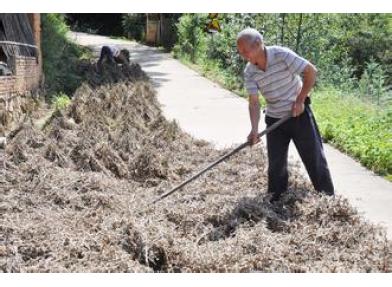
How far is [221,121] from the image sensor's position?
994 cm

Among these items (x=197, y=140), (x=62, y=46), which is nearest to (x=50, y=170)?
(x=197, y=140)

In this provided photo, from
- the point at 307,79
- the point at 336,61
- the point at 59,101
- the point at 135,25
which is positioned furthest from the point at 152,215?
the point at 135,25

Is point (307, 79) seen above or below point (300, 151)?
above

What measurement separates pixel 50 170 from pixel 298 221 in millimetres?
2451

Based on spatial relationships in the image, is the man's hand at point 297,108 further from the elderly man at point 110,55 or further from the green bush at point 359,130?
the elderly man at point 110,55

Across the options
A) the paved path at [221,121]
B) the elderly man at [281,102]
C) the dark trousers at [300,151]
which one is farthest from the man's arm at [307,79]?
the paved path at [221,121]

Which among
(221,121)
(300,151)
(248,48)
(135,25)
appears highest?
(248,48)

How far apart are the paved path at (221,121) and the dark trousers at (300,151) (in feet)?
1.54

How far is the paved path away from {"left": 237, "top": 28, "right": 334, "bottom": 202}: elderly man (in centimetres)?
67

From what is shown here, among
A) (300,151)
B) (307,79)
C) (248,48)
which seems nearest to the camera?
(248,48)

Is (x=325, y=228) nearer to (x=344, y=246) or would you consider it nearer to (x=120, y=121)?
(x=344, y=246)

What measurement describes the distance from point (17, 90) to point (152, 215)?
5489 mm

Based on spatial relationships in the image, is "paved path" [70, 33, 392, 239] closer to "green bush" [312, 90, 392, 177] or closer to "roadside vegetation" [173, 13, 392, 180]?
"green bush" [312, 90, 392, 177]

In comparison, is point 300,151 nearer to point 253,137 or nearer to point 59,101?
point 253,137
